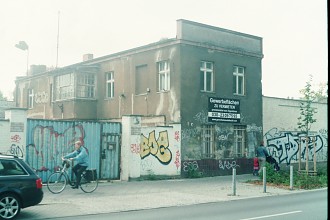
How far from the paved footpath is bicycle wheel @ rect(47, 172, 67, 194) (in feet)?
0.77

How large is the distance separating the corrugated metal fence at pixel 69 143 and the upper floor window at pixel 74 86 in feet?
25.1

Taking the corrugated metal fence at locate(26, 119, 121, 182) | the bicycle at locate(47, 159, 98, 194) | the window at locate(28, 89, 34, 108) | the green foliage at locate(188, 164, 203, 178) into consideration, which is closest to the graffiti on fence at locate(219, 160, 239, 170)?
the green foliage at locate(188, 164, 203, 178)

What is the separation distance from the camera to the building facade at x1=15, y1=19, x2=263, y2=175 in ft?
69.7

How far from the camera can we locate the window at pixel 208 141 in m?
21.8

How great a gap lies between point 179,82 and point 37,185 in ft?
40.4

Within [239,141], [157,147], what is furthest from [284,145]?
[157,147]

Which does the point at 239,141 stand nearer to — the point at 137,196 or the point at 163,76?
the point at 163,76

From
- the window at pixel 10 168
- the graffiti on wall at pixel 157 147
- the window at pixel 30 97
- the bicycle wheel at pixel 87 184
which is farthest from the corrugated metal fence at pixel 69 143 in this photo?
the window at pixel 30 97

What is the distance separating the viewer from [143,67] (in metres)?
23.5

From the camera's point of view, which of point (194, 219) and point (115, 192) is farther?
point (115, 192)

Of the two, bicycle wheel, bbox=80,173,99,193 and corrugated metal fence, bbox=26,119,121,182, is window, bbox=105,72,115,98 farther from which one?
bicycle wheel, bbox=80,173,99,193

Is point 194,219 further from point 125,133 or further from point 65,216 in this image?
point 125,133

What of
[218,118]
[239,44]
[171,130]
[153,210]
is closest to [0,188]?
[153,210]

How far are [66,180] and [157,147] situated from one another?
19.9ft
